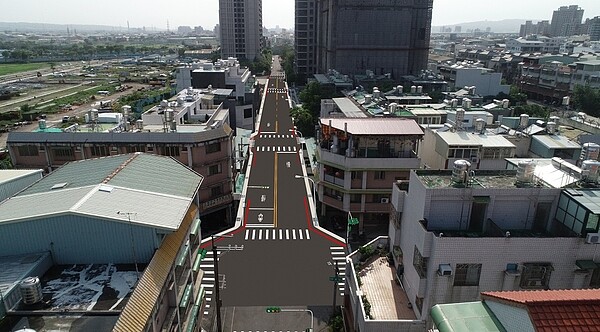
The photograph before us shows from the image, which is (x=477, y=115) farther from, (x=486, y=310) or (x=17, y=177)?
(x=17, y=177)

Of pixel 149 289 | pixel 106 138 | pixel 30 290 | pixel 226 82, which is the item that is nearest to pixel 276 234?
pixel 106 138

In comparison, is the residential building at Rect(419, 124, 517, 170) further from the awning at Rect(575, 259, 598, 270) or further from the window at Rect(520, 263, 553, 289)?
the awning at Rect(575, 259, 598, 270)

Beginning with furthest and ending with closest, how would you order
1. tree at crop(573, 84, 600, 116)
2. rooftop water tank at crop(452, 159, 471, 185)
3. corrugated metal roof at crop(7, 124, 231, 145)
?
tree at crop(573, 84, 600, 116), corrugated metal roof at crop(7, 124, 231, 145), rooftop water tank at crop(452, 159, 471, 185)

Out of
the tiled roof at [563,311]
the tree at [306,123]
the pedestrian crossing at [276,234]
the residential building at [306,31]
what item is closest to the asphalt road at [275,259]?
the pedestrian crossing at [276,234]

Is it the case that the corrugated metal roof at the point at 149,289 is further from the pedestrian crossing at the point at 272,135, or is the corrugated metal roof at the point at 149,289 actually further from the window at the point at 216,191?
the pedestrian crossing at the point at 272,135

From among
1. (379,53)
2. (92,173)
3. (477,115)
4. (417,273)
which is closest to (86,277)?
(92,173)

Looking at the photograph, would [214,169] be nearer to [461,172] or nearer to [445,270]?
[461,172]

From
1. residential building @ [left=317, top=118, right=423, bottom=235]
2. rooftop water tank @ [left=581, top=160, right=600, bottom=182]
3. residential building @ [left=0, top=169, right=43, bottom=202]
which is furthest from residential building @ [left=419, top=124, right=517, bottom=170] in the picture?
residential building @ [left=0, top=169, right=43, bottom=202]
